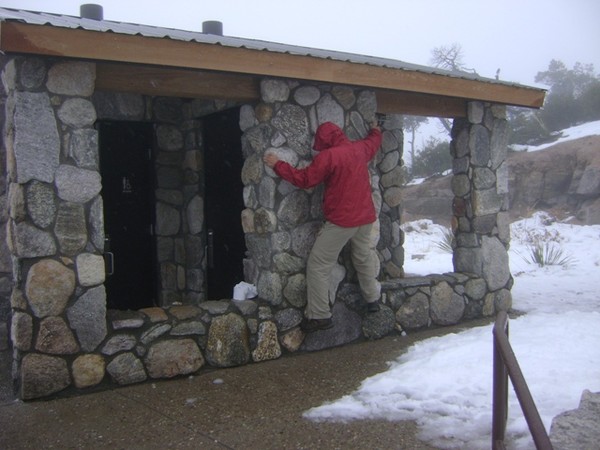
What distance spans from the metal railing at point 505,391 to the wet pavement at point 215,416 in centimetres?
71

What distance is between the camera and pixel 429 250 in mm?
13258

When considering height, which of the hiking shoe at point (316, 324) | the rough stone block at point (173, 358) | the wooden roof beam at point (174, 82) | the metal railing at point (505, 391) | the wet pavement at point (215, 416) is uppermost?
the wooden roof beam at point (174, 82)

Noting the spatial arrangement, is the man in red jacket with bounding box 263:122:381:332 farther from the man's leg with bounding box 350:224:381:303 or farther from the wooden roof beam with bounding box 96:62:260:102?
the wooden roof beam with bounding box 96:62:260:102

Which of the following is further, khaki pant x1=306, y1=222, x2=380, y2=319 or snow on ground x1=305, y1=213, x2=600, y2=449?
khaki pant x1=306, y1=222, x2=380, y2=319

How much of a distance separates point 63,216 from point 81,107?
2.59 ft

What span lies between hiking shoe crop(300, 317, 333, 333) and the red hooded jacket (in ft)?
2.76

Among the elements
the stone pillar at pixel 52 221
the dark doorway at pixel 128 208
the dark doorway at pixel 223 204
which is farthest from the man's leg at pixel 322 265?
the dark doorway at pixel 128 208

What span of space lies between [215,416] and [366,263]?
211cm

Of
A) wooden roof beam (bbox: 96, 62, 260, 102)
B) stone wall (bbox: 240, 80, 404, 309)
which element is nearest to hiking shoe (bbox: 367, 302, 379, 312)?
stone wall (bbox: 240, 80, 404, 309)

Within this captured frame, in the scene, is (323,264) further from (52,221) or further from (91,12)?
(91,12)

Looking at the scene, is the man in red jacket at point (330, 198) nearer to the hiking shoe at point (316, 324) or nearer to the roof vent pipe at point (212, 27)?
the hiking shoe at point (316, 324)

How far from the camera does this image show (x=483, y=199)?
22.5ft

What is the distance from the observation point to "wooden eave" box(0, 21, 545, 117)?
406cm

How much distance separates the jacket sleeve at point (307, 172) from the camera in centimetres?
511
